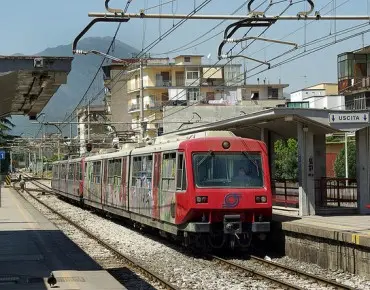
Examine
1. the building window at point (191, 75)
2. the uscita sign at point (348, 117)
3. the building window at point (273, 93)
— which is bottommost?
the uscita sign at point (348, 117)

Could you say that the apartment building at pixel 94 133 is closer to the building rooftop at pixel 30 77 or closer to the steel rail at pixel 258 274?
the steel rail at pixel 258 274

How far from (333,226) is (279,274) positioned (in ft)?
6.82

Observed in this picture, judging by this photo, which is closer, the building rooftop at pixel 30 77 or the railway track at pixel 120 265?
the building rooftop at pixel 30 77

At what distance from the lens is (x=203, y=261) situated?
50.9 ft

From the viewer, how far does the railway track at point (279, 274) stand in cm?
1187

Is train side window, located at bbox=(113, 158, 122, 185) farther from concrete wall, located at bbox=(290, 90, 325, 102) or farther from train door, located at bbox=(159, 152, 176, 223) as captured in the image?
concrete wall, located at bbox=(290, 90, 325, 102)

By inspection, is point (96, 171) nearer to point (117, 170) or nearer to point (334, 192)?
point (117, 170)

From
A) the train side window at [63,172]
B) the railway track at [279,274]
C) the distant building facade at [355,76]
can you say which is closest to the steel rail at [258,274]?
the railway track at [279,274]

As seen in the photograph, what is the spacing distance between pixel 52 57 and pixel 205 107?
5030 cm

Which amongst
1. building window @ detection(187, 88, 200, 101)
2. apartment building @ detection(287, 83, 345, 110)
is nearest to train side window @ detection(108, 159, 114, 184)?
apartment building @ detection(287, 83, 345, 110)

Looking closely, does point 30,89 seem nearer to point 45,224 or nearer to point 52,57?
point 52,57

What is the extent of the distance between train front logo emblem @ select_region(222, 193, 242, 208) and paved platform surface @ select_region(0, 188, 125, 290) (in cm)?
325

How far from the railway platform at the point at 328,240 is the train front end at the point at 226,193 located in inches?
27.9

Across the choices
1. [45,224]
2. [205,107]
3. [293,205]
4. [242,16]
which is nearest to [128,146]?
[45,224]
